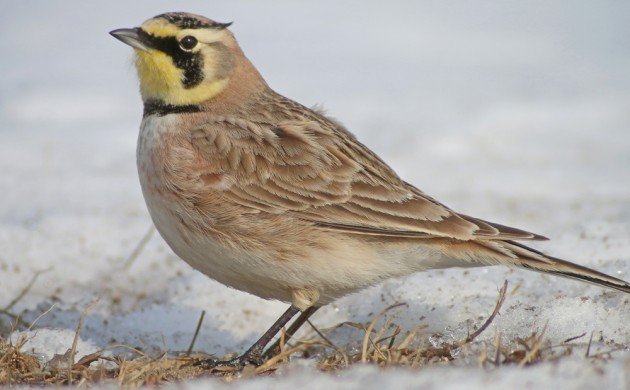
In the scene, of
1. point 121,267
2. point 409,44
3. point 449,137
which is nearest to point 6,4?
point 409,44

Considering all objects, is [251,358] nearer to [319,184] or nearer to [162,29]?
[319,184]

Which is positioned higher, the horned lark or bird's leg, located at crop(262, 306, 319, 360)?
the horned lark

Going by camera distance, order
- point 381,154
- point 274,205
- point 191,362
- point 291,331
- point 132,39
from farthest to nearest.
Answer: point 381,154 < point 291,331 < point 132,39 < point 274,205 < point 191,362

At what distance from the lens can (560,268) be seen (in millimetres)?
4973

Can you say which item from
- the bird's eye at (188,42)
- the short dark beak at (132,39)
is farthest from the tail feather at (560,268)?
the short dark beak at (132,39)

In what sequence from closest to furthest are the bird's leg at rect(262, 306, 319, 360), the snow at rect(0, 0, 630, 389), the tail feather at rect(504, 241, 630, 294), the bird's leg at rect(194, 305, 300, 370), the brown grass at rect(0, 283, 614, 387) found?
the brown grass at rect(0, 283, 614, 387) < the tail feather at rect(504, 241, 630, 294) < the bird's leg at rect(194, 305, 300, 370) < the bird's leg at rect(262, 306, 319, 360) < the snow at rect(0, 0, 630, 389)

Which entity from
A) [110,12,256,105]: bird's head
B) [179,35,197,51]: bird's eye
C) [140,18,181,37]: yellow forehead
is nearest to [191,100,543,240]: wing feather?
[110,12,256,105]: bird's head

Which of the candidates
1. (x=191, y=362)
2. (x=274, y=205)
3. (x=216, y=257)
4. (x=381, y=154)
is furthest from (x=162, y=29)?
(x=381, y=154)

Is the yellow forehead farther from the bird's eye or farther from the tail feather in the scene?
the tail feather

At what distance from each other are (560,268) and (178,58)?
2.45 m

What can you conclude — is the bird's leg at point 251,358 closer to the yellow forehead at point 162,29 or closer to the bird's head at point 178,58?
the bird's head at point 178,58

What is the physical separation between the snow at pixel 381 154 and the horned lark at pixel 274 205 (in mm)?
364

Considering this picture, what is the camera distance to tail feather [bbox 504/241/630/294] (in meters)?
4.88

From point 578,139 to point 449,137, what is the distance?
5.10ft
